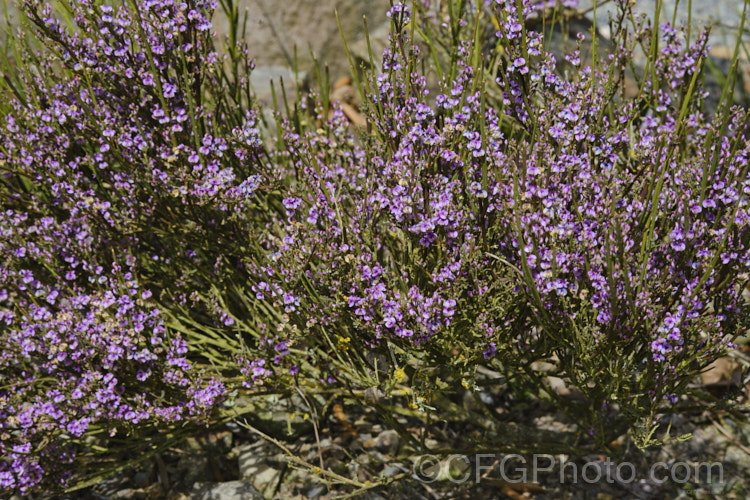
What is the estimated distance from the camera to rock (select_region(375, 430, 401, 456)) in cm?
332

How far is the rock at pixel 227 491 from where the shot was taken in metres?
2.94

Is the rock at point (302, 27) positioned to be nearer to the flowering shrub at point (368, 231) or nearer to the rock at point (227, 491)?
the flowering shrub at point (368, 231)

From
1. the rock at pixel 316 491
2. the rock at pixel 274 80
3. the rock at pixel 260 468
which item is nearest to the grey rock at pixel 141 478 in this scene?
the rock at pixel 260 468

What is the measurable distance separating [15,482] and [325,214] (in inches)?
63.8

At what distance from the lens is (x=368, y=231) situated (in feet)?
7.71

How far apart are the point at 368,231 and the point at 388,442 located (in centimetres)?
145

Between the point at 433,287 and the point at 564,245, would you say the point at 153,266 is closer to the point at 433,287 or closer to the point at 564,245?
the point at 433,287

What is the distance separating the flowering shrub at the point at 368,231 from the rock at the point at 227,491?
0.53m

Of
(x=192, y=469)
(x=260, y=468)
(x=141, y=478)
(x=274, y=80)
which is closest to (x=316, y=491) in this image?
(x=260, y=468)

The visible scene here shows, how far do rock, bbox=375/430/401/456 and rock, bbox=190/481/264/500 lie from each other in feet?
2.14

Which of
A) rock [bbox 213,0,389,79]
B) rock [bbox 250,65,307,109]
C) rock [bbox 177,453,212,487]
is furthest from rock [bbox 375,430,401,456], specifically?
rock [bbox 213,0,389,79]

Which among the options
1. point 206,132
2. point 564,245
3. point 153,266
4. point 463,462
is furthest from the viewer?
point 463,462

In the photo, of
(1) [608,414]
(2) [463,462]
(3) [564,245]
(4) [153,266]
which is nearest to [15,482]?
(4) [153,266]

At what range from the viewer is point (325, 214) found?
91.4 inches
